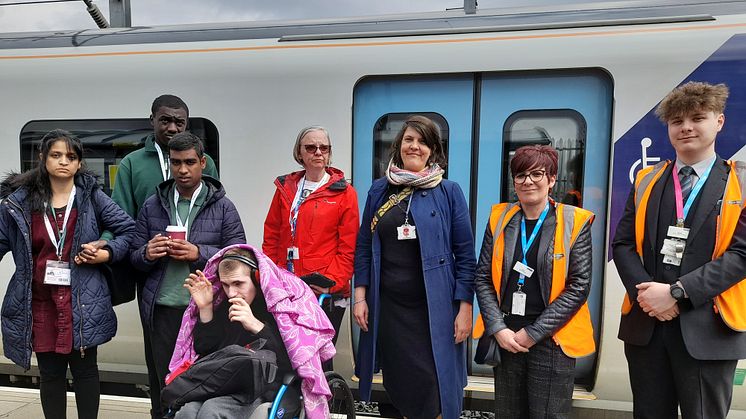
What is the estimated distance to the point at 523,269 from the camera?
7.58ft

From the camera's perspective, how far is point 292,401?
2.38 metres

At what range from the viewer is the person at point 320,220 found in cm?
281

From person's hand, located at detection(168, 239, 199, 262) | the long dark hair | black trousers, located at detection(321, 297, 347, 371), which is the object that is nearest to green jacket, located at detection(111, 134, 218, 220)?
the long dark hair

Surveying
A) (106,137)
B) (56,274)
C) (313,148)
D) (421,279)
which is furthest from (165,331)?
(106,137)

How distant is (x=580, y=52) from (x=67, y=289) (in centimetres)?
320

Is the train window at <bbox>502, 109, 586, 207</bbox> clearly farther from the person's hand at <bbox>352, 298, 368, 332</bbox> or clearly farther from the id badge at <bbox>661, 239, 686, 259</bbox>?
the person's hand at <bbox>352, 298, 368, 332</bbox>

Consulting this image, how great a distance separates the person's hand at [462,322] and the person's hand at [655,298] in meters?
0.77

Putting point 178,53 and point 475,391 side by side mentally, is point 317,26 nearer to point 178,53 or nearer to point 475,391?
point 178,53

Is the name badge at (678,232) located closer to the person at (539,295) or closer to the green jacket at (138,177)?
the person at (539,295)

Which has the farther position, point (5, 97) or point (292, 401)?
point (5, 97)

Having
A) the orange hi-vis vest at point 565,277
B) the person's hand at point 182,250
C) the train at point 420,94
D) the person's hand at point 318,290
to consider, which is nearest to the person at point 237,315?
the person's hand at point 182,250

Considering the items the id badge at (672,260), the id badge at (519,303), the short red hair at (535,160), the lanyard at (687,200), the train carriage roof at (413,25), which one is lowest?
the id badge at (519,303)

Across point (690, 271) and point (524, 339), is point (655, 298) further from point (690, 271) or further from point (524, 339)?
point (524, 339)

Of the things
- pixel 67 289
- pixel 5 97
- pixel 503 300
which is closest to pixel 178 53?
pixel 5 97
